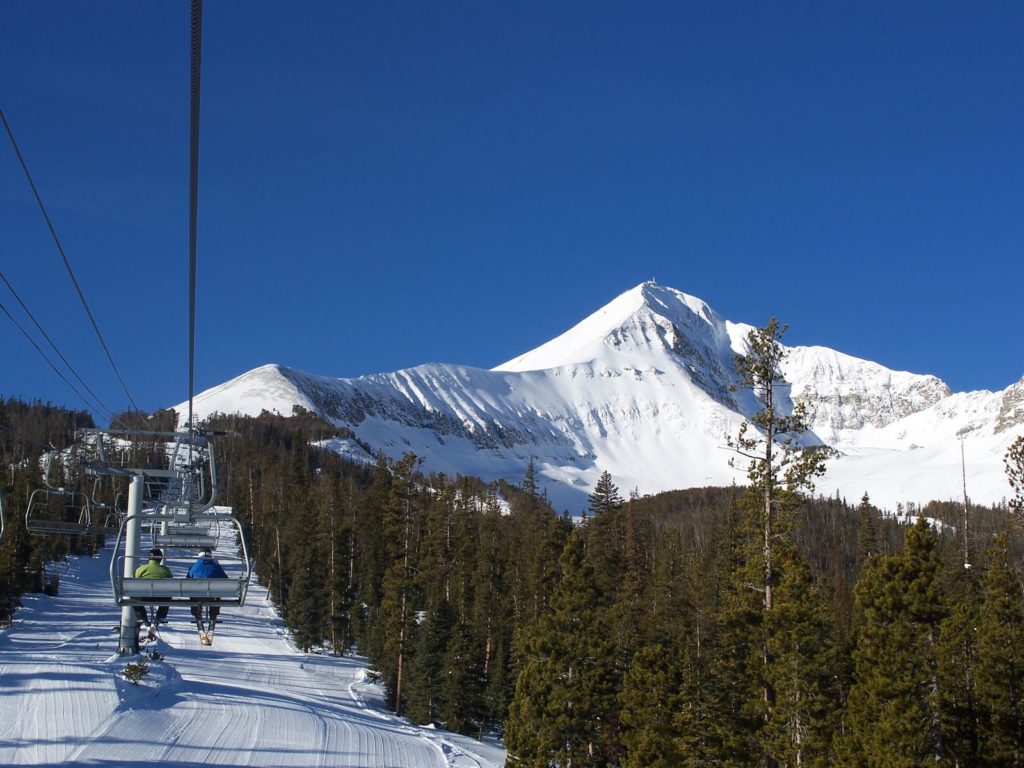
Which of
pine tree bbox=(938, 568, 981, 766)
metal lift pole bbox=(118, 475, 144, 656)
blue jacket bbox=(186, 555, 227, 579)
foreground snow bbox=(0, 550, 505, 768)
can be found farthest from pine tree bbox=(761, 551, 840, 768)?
metal lift pole bbox=(118, 475, 144, 656)

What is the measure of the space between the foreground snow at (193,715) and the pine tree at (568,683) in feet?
6.91

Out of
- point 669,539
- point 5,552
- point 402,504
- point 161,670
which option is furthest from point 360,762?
point 669,539

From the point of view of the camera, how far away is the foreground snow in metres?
27.9

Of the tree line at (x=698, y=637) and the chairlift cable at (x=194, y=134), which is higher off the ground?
the chairlift cable at (x=194, y=134)

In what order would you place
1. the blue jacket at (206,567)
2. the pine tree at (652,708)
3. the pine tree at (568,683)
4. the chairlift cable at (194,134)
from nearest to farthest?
the chairlift cable at (194,134), the blue jacket at (206,567), the pine tree at (652,708), the pine tree at (568,683)

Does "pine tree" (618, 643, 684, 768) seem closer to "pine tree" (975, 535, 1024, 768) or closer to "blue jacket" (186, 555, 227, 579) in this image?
"pine tree" (975, 535, 1024, 768)

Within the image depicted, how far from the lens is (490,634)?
5731cm

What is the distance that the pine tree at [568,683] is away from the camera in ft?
117

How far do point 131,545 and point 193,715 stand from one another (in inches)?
588

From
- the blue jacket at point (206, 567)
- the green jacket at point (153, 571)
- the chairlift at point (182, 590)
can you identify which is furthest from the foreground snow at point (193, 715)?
the chairlift at point (182, 590)

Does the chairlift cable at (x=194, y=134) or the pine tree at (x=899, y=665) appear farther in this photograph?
the pine tree at (x=899, y=665)

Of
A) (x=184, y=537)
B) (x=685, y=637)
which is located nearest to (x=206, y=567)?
(x=184, y=537)

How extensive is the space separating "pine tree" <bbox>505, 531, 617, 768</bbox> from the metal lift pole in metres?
15.1

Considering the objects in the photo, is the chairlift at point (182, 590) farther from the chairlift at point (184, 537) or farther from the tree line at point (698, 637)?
the tree line at point (698, 637)
